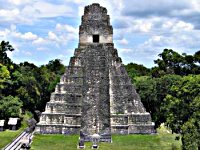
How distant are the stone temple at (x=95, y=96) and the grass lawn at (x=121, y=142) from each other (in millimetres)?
875

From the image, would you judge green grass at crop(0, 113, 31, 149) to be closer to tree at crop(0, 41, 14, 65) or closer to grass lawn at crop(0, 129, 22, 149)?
grass lawn at crop(0, 129, 22, 149)

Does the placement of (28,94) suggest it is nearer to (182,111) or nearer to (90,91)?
(90,91)

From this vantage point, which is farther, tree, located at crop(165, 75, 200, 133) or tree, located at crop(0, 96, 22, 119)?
tree, located at crop(0, 96, 22, 119)

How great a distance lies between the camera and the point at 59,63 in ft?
257

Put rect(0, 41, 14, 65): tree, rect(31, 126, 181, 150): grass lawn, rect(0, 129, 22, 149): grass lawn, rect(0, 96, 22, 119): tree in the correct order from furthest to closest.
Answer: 1. rect(0, 41, 14, 65): tree
2. rect(0, 96, 22, 119): tree
3. rect(0, 129, 22, 149): grass lawn
4. rect(31, 126, 181, 150): grass lawn

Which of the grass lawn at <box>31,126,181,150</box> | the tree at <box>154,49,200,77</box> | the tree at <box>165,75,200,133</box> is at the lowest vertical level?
the grass lawn at <box>31,126,181,150</box>

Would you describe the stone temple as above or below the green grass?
above

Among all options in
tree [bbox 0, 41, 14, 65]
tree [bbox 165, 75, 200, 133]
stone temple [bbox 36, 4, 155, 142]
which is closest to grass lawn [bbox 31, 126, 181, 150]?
stone temple [bbox 36, 4, 155, 142]

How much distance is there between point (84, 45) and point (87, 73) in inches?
122

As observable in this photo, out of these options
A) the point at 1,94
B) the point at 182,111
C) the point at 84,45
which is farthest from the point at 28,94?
the point at 182,111

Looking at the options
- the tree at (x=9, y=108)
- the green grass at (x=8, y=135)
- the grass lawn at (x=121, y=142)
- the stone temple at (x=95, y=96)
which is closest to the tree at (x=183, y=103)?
the grass lawn at (x=121, y=142)

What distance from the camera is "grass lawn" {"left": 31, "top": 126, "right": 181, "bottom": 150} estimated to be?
2853 cm

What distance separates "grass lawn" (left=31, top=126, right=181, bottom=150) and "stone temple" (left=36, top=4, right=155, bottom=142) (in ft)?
2.87

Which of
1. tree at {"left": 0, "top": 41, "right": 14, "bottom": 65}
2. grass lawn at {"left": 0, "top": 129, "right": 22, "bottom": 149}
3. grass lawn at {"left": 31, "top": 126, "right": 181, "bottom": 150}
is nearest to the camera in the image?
grass lawn at {"left": 31, "top": 126, "right": 181, "bottom": 150}
